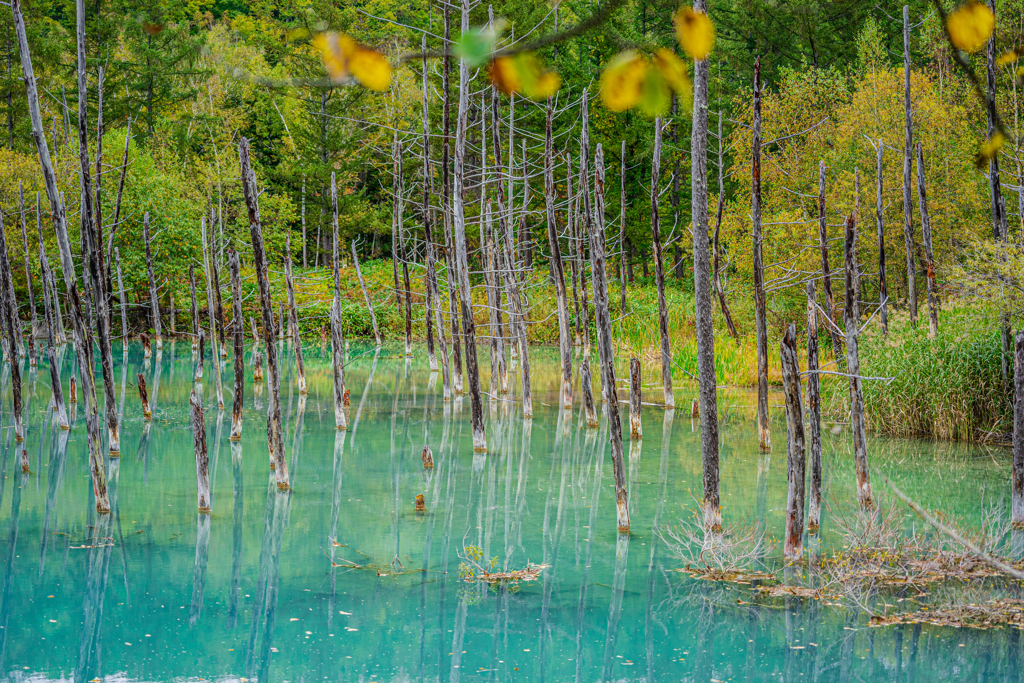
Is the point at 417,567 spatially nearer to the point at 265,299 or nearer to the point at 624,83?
the point at 265,299

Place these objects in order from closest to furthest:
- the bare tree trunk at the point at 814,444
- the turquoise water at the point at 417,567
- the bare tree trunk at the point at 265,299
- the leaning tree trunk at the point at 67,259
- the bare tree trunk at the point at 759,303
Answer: the turquoise water at the point at 417,567 < the bare tree trunk at the point at 814,444 < the leaning tree trunk at the point at 67,259 < the bare tree trunk at the point at 265,299 < the bare tree trunk at the point at 759,303

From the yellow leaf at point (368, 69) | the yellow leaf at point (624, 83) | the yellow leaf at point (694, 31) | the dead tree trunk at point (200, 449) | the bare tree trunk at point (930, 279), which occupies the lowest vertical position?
the dead tree trunk at point (200, 449)

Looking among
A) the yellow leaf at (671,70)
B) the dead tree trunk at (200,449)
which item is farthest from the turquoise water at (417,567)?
the yellow leaf at (671,70)

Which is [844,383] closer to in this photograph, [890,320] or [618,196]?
[890,320]

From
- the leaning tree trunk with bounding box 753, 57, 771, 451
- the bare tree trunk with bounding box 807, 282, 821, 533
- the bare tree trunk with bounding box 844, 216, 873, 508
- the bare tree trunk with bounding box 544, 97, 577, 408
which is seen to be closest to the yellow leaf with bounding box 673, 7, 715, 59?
the bare tree trunk with bounding box 807, 282, 821, 533

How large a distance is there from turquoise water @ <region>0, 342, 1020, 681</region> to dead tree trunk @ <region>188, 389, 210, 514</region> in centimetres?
22

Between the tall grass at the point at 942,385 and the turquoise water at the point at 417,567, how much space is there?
61cm

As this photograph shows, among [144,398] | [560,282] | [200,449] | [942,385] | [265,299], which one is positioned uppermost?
[560,282]

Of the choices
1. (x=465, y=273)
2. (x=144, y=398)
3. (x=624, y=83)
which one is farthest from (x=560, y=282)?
(x=624, y=83)

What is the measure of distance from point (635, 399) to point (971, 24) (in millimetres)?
13516

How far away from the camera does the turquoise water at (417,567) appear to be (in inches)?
264

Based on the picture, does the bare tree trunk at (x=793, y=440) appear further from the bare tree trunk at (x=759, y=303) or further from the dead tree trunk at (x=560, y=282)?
the dead tree trunk at (x=560, y=282)

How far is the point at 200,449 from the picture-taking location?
10000 mm

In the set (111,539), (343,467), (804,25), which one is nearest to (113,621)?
(111,539)
